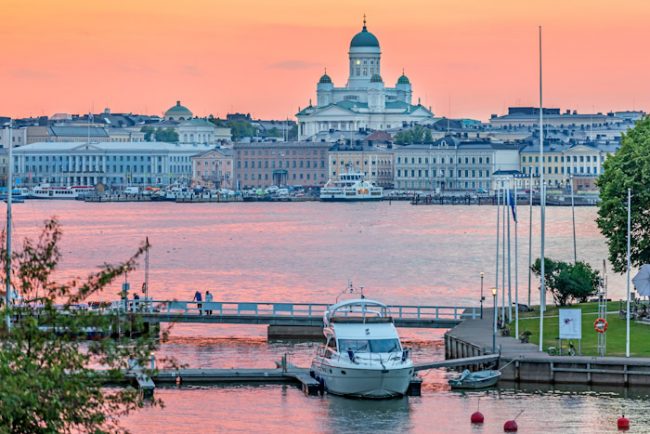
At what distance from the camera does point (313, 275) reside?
7875 centimetres

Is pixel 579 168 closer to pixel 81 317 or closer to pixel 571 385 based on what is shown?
pixel 571 385

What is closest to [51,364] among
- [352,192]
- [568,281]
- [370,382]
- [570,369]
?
[370,382]

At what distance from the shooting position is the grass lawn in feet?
128

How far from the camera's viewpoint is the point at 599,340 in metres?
39.3

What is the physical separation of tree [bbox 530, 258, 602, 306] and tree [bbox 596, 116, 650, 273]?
32.6 inches

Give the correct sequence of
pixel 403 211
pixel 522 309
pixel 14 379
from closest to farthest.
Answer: pixel 14 379 → pixel 522 309 → pixel 403 211

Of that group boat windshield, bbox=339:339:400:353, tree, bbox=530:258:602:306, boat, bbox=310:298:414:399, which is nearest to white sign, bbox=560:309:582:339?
boat, bbox=310:298:414:399

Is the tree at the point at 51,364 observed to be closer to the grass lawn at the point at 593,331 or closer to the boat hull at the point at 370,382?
the boat hull at the point at 370,382

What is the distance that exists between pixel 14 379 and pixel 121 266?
106 inches

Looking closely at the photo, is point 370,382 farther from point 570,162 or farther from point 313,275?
point 570,162

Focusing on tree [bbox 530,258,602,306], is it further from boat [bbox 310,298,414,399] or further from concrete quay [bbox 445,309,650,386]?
boat [bbox 310,298,414,399]

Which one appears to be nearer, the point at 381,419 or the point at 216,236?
the point at 381,419

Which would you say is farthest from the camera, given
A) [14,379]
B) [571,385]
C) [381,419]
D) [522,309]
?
[522,309]

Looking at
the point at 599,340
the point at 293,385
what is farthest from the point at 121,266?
the point at 599,340
